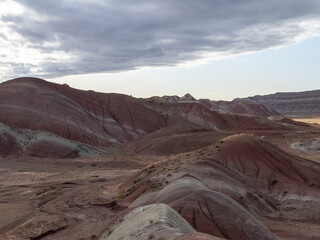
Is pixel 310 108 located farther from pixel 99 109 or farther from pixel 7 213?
pixel 7 213

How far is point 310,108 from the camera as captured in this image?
160 m

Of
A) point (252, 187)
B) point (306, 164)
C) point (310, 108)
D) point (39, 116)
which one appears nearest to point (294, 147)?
point (306, 164)

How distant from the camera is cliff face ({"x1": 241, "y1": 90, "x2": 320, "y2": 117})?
524ft

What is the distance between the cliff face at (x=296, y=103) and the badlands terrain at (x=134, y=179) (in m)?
114

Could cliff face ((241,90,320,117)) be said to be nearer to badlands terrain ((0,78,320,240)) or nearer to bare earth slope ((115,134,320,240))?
badlands terrain ((0,78,320,240))

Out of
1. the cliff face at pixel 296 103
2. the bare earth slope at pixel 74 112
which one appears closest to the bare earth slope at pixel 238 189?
the bare earth slope at pixel 74 112

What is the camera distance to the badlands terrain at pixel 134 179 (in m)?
11.4

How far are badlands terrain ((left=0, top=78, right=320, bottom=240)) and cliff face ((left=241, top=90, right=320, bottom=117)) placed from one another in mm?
114429

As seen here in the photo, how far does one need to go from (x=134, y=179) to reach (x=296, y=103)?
551ft

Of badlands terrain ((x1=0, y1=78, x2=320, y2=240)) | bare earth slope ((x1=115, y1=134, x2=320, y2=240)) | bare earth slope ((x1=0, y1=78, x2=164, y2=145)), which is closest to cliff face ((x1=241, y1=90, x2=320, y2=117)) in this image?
badlands terrain ((x1=0, y1=78, x2=320, y2=240))

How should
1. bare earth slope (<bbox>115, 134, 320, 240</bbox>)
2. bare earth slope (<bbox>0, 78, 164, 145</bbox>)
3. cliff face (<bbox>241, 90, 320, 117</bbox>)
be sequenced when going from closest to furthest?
bare earth slope (<bbox>115, 134, 320, 240</bbox>)
bare earth slope (<bbox>0, 78, 164, 145</bbox>)
cliff face (<bbox>241, 90, 320, 117</bbox>)

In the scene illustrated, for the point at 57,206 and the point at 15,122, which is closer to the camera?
the point at 57,206

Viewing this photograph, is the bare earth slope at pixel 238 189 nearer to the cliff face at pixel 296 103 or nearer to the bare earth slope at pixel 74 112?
the bare earth slope at pixel 74 112

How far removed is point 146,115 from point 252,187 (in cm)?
4115
